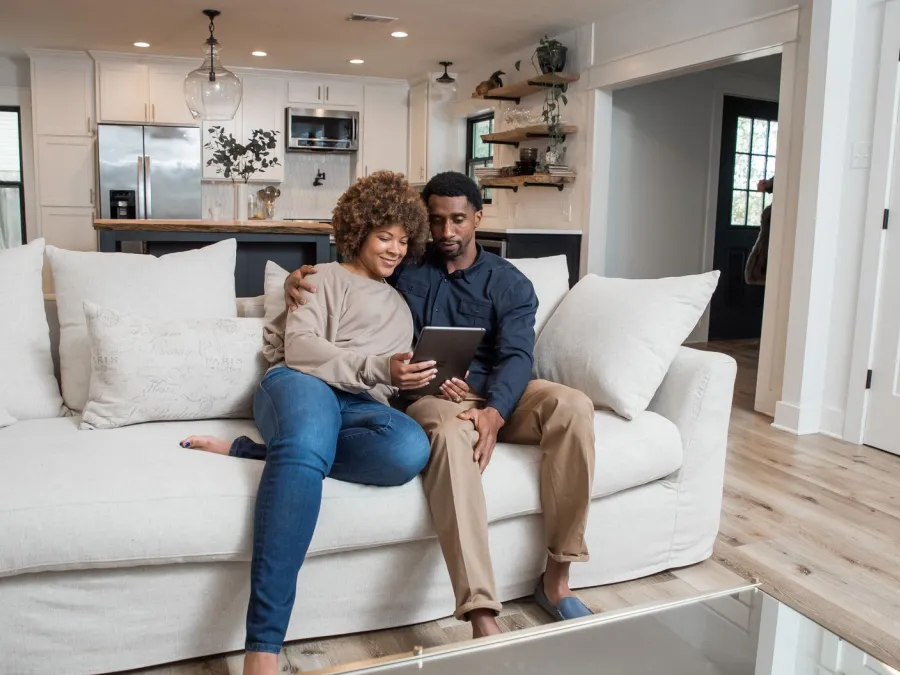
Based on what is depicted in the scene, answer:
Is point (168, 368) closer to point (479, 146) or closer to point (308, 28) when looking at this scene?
point (308, 28)

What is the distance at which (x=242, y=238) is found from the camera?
15.1ft

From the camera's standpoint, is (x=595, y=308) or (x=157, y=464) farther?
(x=595, y=308)

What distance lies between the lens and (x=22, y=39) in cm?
648

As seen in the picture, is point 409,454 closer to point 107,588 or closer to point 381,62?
point 107,588

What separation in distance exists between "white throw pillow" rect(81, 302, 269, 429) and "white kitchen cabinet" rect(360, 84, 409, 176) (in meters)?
6.01

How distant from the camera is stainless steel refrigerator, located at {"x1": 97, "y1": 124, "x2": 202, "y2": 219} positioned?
695cm

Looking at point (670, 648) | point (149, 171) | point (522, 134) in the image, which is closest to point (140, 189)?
point (149, 171)

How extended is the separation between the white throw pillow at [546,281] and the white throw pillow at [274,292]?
0.73m

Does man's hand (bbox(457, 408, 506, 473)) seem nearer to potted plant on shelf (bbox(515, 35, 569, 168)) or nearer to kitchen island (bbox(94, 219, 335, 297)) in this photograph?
kitchen island (bbox(94, 219, 335, 297))

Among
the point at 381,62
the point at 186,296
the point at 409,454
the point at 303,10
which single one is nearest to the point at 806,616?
the point at 409,454

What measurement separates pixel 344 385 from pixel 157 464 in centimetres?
44

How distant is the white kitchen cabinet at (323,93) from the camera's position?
7668 mm

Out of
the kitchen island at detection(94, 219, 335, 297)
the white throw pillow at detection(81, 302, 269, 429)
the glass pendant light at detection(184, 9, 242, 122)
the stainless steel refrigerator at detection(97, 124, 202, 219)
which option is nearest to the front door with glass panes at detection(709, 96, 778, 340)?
the kitchen island at detection(94, 219, 335, 297)

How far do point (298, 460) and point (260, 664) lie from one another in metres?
0.38
